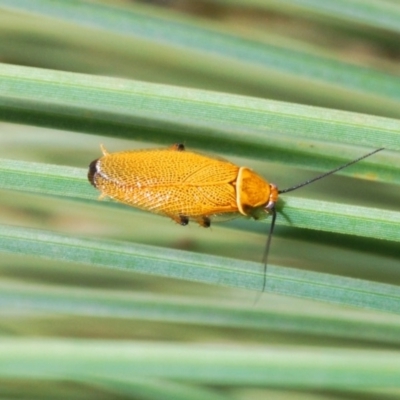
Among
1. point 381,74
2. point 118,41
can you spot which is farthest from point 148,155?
point 381,74

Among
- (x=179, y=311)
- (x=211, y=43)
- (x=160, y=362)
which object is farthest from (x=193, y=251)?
(x=211, y=43)

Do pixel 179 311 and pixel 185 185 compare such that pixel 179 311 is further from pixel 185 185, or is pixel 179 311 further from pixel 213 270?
pixel 185 185

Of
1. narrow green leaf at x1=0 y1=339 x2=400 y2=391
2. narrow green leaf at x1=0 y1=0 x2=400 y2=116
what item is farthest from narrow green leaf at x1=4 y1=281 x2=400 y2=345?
narrow green leaf at x1=0 y1=0 x2=400 y2=116

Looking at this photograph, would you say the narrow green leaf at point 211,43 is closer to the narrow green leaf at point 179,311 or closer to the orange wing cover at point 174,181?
the orange wing cover at point 174,181

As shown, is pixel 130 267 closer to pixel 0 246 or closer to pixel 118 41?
pixel 0 246

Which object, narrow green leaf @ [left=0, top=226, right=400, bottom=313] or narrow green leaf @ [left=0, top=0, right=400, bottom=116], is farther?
narrow green leaf @ [left=0, top=0, right=400, bottom=116]

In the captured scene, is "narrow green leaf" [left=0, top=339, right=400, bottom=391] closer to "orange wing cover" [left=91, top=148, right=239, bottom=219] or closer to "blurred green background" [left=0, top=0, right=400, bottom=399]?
"blurred green background" [left=0, top=0, right=400, bottom=399]

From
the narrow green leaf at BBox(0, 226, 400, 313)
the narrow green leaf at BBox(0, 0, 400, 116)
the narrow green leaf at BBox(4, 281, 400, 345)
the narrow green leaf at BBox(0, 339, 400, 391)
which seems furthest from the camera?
the narrow green leaf at BBox(0, 0, 400, 116)
